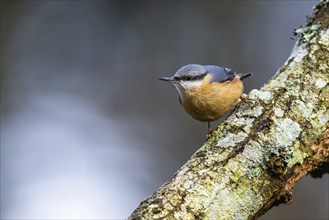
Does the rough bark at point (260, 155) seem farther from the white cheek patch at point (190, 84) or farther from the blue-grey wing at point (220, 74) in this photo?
the white cheek patch at point (190, 84)

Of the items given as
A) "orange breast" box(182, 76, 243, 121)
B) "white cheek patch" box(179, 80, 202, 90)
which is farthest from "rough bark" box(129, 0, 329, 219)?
"white cheek patch" box(179, 80, 202, 90)

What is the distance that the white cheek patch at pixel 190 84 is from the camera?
11.4 feet

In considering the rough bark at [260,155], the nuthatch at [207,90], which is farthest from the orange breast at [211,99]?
the rough bark at [260,155]

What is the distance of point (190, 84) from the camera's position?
3.51 meters

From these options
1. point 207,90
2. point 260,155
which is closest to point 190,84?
point 207,90

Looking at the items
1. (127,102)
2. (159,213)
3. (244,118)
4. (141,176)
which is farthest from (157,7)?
(159,213)

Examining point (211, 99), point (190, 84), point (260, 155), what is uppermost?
point (190, 84)

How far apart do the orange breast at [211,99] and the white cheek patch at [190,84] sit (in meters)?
0.03

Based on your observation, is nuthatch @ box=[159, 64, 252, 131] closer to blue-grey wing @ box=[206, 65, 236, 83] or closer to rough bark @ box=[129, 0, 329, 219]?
blue-grey wing @ box=[206, 65, 236, 83]

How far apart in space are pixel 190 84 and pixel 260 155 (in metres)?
1.26

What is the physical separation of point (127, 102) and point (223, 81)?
14.7 ft

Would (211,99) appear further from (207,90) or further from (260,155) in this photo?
(260,155)

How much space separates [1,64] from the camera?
8.12 metres

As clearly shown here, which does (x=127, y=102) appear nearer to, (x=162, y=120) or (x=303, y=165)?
(x=162, y=120)
